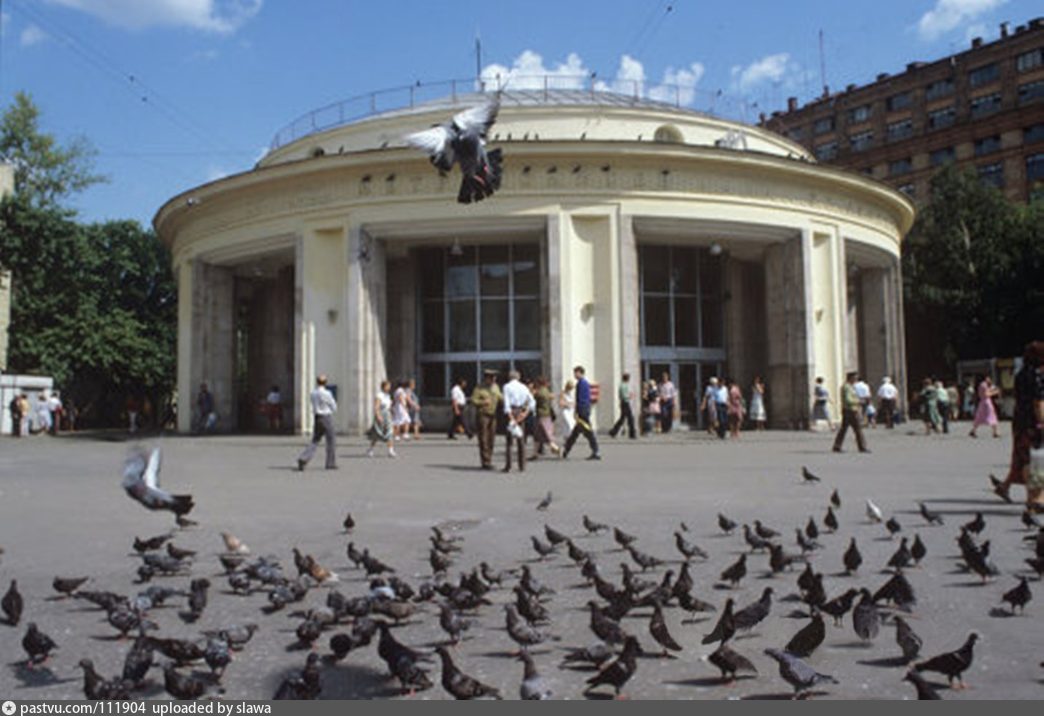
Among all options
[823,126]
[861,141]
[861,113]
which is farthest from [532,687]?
[823,126]

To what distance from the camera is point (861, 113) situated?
226 feet

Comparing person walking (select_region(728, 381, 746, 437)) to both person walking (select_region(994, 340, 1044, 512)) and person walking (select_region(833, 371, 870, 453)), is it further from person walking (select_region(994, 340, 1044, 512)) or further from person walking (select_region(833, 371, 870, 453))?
person walking (select_region(994, 340, 1044, 512))

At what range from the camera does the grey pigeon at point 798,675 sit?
3.68m

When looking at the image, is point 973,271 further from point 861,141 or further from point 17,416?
point 17,416

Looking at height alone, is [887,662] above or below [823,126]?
below

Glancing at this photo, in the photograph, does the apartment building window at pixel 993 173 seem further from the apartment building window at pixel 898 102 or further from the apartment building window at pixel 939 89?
the apartment building window at pixel 898 102

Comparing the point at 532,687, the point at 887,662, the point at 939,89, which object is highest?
the point at 939,89

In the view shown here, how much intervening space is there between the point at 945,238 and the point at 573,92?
21.9 metres

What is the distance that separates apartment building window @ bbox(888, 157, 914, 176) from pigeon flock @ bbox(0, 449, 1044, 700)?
63459 mm

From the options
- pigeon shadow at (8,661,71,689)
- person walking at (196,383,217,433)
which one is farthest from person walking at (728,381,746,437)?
pigeon shadow at (8,661,71,689)

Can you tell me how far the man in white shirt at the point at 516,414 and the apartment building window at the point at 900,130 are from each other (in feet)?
194

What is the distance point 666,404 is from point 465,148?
15.7 meters

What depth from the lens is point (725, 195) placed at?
25406 mm

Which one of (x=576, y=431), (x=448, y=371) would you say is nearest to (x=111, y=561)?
(x=576, y=431)
